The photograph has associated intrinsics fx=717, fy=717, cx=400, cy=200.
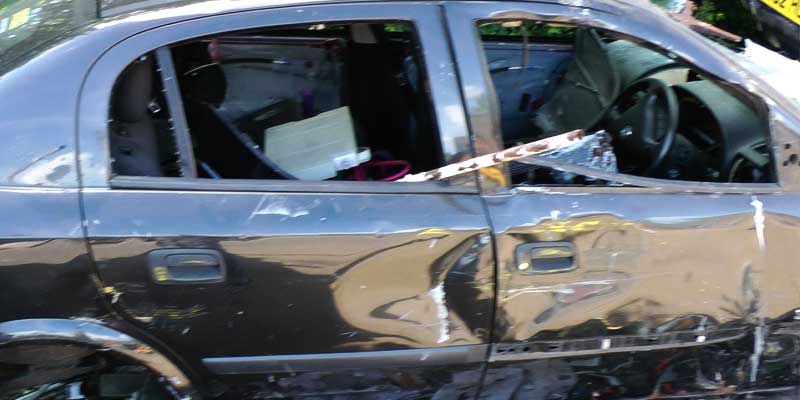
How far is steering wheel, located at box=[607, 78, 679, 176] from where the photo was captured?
106 inches

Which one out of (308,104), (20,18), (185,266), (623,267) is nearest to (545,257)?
(623,267)

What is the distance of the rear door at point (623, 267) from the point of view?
203 cm

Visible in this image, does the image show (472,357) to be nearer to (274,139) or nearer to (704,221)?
(704,221)

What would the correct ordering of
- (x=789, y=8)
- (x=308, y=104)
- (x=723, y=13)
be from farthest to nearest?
1. (x=723, y=13)
2. (x=789, y=8)
3. (x=308, y=104)

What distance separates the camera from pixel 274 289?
1.93m

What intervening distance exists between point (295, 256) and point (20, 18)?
1.31 meters

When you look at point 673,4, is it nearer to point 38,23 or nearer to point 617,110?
point 617,110

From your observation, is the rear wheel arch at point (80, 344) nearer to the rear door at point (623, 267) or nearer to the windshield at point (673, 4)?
the rear door at point (623, 267)

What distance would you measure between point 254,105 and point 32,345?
1.18 meters

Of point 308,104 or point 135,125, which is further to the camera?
point 308,104

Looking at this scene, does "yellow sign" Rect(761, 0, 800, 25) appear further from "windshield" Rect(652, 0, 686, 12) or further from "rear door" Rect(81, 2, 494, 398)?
"rear door" Rect(81, 2, 494, 398)

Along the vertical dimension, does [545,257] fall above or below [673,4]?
below

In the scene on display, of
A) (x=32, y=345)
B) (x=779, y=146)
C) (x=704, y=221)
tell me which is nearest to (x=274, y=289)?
(x=32, y=345)

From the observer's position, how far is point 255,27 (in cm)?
195
